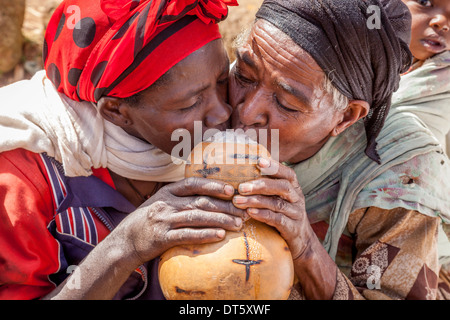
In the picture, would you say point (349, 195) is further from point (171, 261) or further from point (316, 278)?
point (171, 261)

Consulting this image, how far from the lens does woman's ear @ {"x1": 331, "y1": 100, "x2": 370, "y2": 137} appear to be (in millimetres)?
2510

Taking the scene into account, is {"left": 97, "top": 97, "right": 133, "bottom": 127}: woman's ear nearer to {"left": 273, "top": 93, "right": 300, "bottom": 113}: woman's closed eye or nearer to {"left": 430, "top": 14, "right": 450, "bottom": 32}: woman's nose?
{"left": 273, "top": 93, "right": 300, "bottom": 113}: woman's closed eye

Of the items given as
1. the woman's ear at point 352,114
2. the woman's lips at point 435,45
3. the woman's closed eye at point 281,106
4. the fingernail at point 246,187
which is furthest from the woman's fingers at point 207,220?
the woman's lips at point 435,45

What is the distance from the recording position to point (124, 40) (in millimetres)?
2145

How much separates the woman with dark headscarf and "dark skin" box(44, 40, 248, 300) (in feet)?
0.47

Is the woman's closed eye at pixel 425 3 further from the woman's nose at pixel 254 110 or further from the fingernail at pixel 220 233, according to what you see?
the fingernail at pixel 220 233

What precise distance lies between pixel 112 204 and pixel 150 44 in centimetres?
89

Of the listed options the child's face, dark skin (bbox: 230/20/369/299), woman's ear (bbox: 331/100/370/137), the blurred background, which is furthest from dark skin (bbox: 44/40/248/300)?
the blurred background

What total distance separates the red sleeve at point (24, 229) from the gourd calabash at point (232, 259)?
2.37 feet

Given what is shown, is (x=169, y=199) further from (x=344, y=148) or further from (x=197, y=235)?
(x=344, y=148)

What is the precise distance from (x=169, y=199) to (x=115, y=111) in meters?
0.68

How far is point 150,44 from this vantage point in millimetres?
2227

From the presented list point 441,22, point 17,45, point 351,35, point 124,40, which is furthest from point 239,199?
point 17,45
